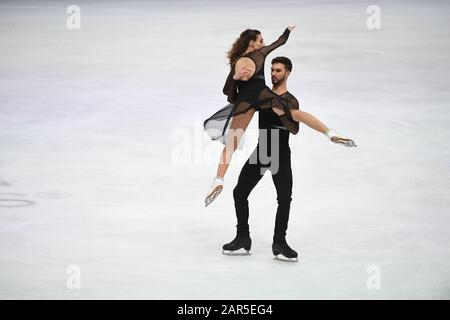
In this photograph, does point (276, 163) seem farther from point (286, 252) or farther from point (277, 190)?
point (286, 252)

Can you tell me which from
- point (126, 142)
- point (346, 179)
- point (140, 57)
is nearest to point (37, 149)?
point (126, 142)

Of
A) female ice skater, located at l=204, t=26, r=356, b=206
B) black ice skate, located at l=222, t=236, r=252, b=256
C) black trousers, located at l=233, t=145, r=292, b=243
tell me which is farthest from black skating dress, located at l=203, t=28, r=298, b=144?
black ice skate, located at l=222, t=236, r=252, b=256

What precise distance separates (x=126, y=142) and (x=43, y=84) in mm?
3173

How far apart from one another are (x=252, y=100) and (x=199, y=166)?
296 cm

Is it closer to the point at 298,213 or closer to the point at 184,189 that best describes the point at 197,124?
the point at 184,189

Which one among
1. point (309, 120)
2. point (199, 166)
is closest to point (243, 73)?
point (309, 120)

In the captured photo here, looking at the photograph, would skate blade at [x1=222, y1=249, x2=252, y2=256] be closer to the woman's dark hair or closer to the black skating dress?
the black skating dress

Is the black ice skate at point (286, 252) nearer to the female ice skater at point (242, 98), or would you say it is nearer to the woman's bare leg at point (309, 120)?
the female ice skater at point (242, 98)

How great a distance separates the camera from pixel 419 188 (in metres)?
10.5

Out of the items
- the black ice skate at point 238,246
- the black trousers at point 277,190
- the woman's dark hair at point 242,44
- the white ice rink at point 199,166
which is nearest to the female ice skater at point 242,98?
the woman's dark hair at point 242,44

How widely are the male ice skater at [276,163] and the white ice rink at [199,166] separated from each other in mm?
175

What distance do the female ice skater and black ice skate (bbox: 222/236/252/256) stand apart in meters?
0.59

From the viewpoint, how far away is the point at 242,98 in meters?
8.46

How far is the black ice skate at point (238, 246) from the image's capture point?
346 inches
